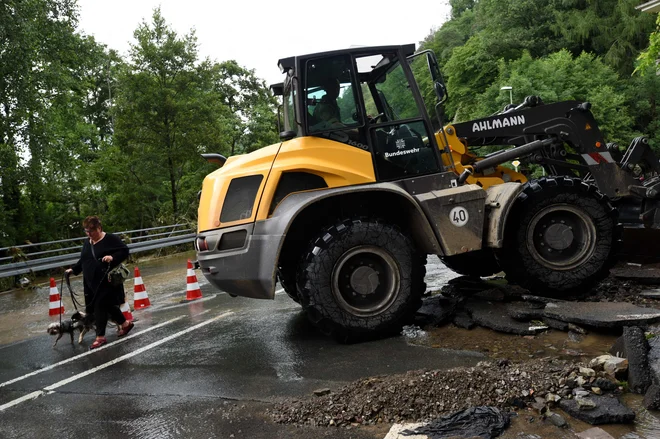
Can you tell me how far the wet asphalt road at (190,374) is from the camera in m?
3.83

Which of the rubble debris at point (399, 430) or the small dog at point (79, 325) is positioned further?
the small dog at point (79, 325)

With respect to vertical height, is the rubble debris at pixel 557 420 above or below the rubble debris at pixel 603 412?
below

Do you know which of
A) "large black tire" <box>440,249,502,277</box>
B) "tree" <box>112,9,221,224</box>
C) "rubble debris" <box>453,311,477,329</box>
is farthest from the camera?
"tree" <box>112,9,221,224</box>

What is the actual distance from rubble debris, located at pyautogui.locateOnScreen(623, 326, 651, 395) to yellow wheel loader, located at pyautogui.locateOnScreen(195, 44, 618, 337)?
180cm

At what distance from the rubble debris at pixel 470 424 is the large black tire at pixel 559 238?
2803mm

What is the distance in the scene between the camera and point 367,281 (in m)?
5.29

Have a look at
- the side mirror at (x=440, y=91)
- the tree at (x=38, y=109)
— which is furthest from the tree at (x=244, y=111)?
the side mirror at (x=440, y=91)

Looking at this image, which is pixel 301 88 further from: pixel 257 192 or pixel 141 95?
pixel 141 95

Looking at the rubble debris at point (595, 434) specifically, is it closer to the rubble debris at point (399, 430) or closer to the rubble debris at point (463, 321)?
the rubble debris at point (399, 430)

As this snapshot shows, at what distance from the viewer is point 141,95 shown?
75.5ft

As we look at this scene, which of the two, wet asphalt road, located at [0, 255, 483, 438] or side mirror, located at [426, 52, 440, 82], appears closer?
wet asphalt road, located at [0, 255, 483, 438]

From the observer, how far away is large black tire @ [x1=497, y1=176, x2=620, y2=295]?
19.0 ft

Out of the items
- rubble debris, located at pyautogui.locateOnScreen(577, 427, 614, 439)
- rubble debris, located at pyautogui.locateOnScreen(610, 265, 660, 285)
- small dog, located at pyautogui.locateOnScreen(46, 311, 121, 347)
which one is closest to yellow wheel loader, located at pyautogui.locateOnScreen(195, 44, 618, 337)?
rubble debris, located at pyautogui.locateOnScreen(610, 265, 660, 285)

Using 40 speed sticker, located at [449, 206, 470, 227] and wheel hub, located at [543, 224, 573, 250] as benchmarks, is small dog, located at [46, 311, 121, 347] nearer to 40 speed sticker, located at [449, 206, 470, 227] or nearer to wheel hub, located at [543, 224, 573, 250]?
40 speed sticker, located at [449, 206, 470, 227]
